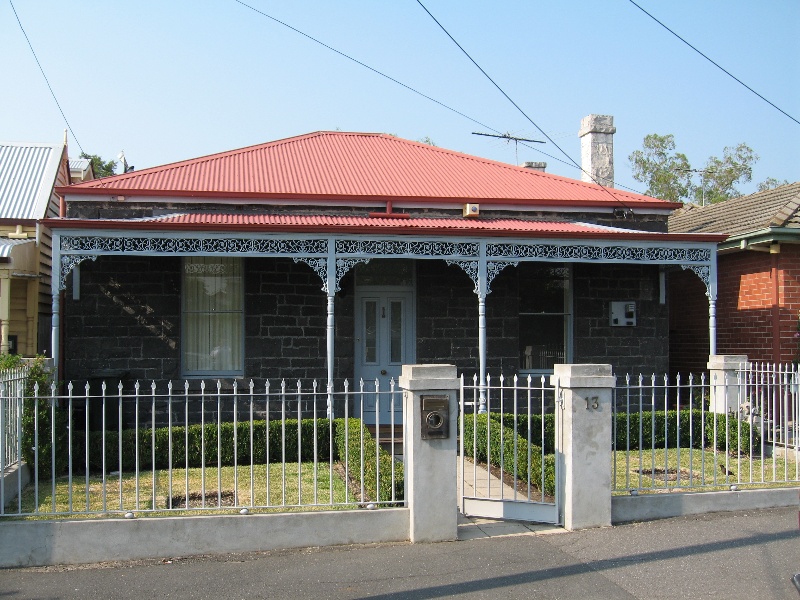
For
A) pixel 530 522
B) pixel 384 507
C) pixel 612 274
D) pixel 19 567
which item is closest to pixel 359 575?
pixel 384 507

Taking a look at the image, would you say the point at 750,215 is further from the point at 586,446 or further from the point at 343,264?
the point at 586,446

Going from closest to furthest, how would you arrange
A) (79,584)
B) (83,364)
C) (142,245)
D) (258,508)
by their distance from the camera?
(79,584), (258,508), (142,245), (83,364)

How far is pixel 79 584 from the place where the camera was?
5.93m

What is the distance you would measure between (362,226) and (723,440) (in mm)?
5551

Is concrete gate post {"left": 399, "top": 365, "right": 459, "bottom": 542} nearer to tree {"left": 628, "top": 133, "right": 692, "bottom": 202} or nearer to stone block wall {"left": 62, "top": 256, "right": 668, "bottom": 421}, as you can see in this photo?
stone block wall {"left": 62, "top": 256, "right": 668, "bottom": 421}

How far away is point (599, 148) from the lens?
17578mm

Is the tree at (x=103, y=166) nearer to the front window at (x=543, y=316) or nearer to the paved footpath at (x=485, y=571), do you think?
the front window at (x=543, y=316)

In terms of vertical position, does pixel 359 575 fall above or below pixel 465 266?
below

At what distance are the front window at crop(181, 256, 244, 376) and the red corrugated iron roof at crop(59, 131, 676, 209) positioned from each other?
3.85ft

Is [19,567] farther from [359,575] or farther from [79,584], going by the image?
[359,575]

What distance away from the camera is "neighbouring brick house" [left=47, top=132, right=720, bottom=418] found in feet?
38.1

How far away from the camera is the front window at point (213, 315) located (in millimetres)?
12789

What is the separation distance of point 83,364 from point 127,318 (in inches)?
36.1

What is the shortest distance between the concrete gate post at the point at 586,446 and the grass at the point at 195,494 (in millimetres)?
1892
